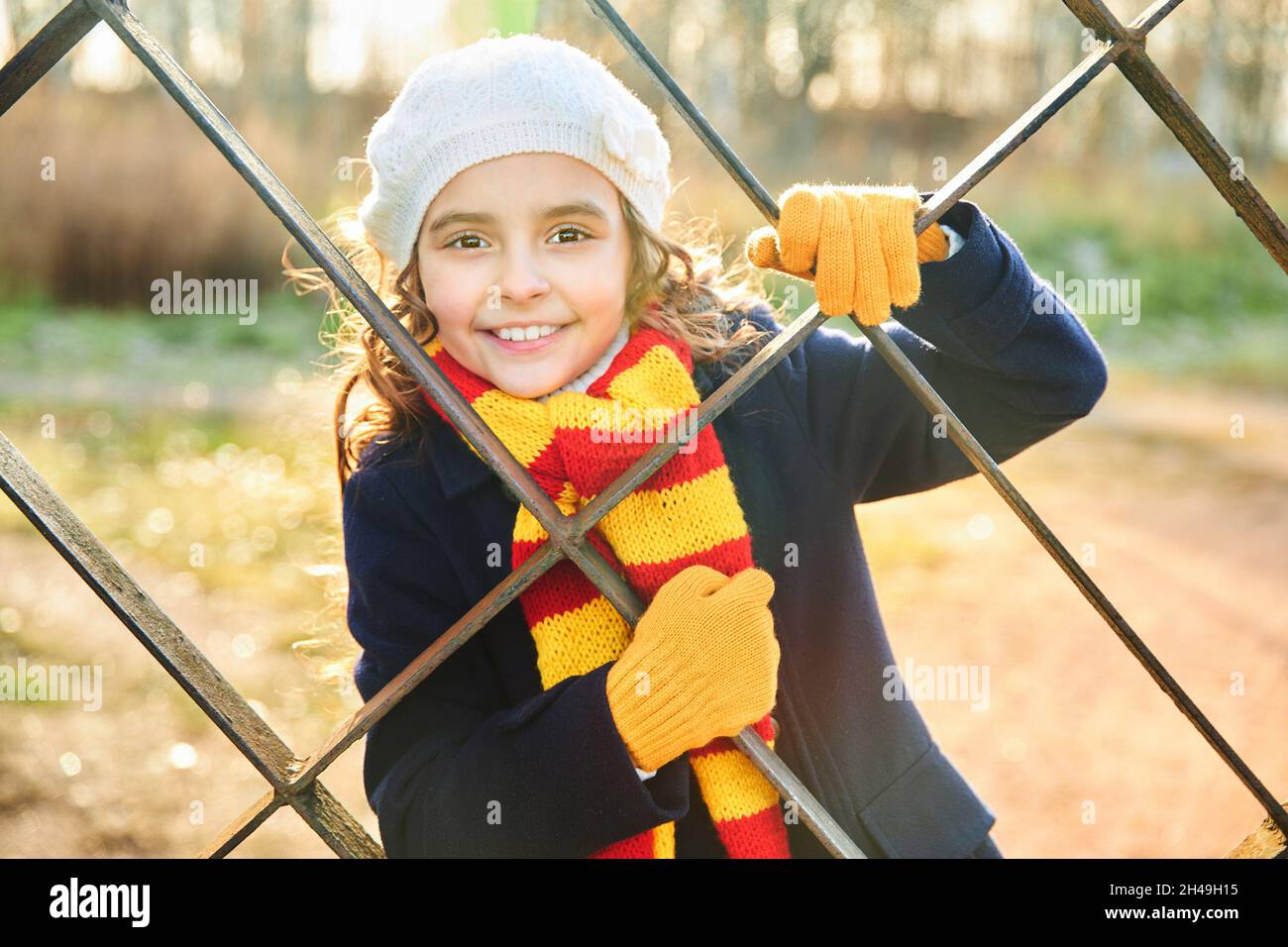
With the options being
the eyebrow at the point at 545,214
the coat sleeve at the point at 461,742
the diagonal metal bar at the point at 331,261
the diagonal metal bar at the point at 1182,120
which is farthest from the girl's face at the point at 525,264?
the diagonal metal bar at the point at 1182,120

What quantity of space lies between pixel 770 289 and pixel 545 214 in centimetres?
372

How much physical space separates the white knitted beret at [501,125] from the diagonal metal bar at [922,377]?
12.5 inches

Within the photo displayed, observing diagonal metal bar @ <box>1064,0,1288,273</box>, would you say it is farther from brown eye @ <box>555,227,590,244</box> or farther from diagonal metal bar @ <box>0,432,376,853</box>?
diagonal metal bar @ <box>0,432,376,853</box>

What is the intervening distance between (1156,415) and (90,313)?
764cm

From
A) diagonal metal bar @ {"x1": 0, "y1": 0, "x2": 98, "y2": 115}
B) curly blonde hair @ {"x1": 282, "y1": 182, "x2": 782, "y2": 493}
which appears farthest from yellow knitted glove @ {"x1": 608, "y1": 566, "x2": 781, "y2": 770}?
diagonal metal bar @ {"x1": 0, "y1": 0, "x2": 98, "y2": 115}

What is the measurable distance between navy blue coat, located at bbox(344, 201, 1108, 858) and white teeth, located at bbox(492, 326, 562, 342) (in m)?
0.17

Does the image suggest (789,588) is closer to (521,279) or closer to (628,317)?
(628,317)

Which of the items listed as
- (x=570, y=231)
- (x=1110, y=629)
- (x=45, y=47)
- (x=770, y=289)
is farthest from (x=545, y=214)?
(x=770, y=289)

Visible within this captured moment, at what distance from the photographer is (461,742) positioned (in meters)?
1.34

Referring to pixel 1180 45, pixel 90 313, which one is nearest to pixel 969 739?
pixel 90 313

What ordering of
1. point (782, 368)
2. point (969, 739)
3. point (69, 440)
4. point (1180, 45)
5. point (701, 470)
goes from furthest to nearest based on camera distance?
1. point (1180, 45)
2. point (69, 440)
3. point (969, 739)
4. point (782, 368)
5. point (701, 470)

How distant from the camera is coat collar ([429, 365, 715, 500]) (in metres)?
1.41

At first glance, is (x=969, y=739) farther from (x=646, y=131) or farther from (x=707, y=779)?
(x=646, y=131)
